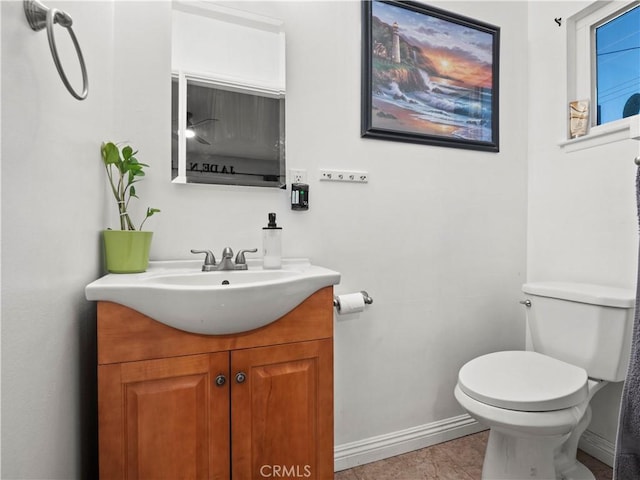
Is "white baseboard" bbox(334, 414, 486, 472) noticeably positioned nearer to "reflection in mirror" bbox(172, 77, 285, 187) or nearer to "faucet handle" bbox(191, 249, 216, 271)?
"faucet handle" bbox(191, 249, 216, 271)

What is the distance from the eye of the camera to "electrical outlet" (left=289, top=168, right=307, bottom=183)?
52.9 inches

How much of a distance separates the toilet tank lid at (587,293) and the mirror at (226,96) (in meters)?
1.19

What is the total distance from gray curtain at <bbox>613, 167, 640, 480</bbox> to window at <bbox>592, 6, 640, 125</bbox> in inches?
34.1

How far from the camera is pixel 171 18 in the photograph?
121 cm

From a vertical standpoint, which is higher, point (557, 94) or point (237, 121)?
point (557, 94)

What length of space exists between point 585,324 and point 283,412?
1.17 meters

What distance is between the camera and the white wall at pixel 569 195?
1369 millimetres

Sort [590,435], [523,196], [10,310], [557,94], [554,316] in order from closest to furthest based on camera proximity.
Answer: [10,310]
[554,316]
[590,435]
[557,94]
[523,196]

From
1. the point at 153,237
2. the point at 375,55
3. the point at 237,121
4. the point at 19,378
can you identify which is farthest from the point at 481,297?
the point at 19,378

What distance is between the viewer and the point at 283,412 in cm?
96

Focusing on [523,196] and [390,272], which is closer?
[390,272]

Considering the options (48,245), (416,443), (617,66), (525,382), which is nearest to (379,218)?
(525,382)

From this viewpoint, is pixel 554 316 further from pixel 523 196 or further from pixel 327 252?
pixel 327 252

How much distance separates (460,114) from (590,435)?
1.59m
